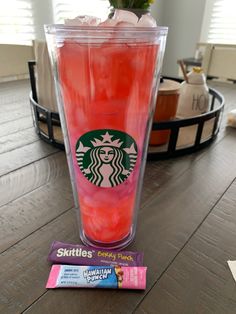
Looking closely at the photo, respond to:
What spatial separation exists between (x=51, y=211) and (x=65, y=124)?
17cm

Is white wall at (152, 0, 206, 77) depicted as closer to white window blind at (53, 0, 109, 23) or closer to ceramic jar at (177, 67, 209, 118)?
white window blind at (53, 0, 109, 23)

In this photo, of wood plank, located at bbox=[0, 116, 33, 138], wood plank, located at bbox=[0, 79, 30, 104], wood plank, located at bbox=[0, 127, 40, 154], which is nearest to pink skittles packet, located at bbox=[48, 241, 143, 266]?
wood plank, located at bbox=[0, 127, 40, 154]

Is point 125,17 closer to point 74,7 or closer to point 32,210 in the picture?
point 32,210

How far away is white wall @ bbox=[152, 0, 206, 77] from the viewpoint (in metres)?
2.26

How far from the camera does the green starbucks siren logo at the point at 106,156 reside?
0.30m

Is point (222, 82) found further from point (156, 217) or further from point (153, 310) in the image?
point (153, 310)

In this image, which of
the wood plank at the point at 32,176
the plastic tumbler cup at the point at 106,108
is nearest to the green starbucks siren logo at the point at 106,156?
the plastic tumbler cup at the point at 106,108

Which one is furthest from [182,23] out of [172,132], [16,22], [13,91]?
[172,132]

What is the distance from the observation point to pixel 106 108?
29cm

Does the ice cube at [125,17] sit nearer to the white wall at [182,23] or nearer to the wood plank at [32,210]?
the wood plank at [32,210]

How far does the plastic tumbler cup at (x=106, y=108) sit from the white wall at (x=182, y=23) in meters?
2.34

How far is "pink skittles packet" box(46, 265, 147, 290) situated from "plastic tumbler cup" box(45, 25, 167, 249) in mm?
56

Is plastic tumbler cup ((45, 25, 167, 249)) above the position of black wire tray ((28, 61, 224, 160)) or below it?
above

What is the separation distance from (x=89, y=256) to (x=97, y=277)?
3 cm
